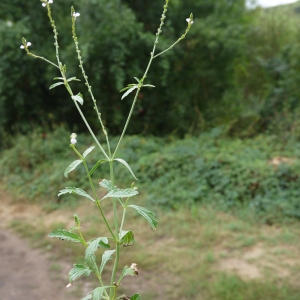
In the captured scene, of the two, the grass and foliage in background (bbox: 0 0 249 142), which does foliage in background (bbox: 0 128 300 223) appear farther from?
foliage in background (bbox: 0 0 249 142)

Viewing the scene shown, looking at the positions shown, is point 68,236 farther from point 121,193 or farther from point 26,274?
point 26,274

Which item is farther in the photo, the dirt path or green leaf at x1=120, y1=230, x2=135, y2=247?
the dirt path

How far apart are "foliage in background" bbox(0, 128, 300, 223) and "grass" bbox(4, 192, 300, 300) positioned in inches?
14.3

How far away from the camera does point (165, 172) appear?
646 cm

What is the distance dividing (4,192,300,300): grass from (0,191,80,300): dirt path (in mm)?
122

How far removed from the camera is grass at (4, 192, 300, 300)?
12.3ft

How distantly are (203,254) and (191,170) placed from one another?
2.09 m

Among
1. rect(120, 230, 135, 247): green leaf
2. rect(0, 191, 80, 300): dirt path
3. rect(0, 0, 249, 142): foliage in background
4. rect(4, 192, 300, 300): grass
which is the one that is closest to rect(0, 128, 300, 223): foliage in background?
rect(4, 192, 300, 300): grass

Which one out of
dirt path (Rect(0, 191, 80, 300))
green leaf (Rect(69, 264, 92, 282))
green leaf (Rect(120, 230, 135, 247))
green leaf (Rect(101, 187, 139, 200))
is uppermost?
green leaf (Rect(101, 187, 139, 200))

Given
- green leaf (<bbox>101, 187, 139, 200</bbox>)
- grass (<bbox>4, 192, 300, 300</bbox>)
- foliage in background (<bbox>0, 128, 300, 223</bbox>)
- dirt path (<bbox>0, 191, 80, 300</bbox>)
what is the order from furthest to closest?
1. foliage in background (<bbox>0, 128, 300, 223</bbox>)
2. dirt path (<bbox>0, 191, 80, 300</bbox>)
3. grass (<bbox>4, 192, 300, 300</bbox>)
4. green leaf (<bbox>101, 187, 139, 200</bbox>)

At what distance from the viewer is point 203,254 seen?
442 centimetres

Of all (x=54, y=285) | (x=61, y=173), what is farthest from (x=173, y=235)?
(x=61, y=173)

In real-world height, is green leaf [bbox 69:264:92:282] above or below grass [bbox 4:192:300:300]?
above

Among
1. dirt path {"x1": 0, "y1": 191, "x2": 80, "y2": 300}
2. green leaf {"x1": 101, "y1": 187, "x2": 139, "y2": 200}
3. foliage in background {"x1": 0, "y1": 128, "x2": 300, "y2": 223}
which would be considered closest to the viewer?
green leaf {"x1": 101, "y1": 187, "x2": 139, "y2": 200}
